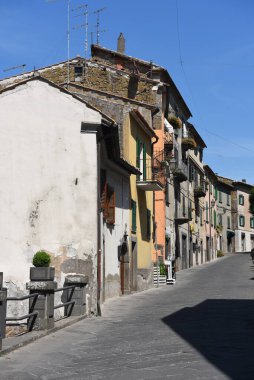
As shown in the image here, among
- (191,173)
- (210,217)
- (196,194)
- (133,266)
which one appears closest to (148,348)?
(133,266)

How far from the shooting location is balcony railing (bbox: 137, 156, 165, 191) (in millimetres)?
23781

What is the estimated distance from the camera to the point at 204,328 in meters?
11.5

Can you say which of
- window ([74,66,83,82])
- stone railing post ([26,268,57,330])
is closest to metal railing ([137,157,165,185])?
window ([74,66,83,82])

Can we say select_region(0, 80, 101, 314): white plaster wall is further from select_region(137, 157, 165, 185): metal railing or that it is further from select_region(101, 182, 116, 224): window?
select_region(137, 157, 165, 185): metal railing

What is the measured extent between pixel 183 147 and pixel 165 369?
34882mm

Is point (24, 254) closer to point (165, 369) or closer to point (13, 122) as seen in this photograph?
point (13, 122)

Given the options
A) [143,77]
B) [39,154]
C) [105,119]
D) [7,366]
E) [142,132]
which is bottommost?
[7,366]

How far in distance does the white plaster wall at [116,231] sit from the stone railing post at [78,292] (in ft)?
13.8

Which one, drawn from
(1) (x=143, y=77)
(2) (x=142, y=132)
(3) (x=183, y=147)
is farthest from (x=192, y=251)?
(2) (x=142, y=132)

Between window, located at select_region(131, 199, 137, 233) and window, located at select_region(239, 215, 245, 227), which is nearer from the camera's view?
window, located at select_region(131, 199, 137, 233)

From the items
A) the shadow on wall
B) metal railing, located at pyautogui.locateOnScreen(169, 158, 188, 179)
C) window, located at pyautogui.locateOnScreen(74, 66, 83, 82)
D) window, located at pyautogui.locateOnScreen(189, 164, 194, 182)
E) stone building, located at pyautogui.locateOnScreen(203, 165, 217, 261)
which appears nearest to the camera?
the shadow on wall

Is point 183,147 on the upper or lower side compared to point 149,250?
upper

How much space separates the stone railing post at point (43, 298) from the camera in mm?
11227

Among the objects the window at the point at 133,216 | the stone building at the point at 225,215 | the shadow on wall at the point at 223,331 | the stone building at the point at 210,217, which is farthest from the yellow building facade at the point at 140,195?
the stone building at the point at 225,215
